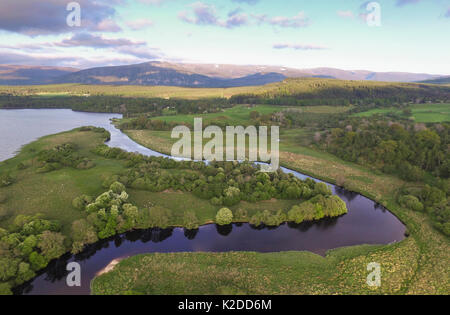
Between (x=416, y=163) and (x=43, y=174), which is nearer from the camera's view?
(x=43, y=174)

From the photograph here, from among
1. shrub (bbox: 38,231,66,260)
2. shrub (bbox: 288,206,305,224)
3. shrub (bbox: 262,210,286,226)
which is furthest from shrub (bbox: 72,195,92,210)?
shrub (bbox: 288,206,305,224)

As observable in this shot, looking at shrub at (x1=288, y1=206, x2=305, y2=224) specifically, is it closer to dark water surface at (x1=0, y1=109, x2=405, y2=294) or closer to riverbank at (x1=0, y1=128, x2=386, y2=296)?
dark water surface at (x1=0, y1=109, x2=405, y2=294)

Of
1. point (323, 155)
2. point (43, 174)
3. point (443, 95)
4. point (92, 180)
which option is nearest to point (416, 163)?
point (323, 155)

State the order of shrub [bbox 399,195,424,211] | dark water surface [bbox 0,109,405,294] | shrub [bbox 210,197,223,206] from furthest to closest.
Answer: shrub [bbox 210,197,223,206]
shrub [bbox 399,195,424,211]
dark water surface [bbox 0,109,405,294]

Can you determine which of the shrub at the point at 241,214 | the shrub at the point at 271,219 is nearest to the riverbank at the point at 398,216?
the shrub at the point at 271,219

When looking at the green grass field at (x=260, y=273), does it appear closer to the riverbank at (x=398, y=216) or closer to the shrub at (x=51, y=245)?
the riverbank at (x=398, y=216)

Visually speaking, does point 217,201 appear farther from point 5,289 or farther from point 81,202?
point 5,289

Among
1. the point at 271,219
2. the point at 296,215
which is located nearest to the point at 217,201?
the point at 271,219
